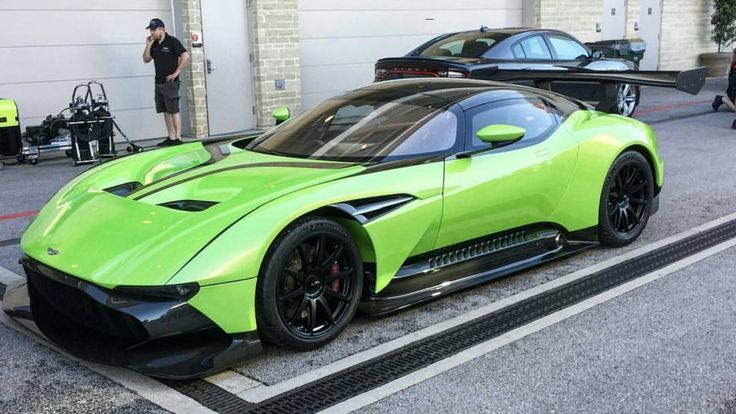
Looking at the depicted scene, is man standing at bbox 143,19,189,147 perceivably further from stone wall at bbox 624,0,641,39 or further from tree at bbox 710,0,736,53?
tree at bbox 710,0,736,53

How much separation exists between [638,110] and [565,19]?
4.21 m

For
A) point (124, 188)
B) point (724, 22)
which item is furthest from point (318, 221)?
point (724, 22)

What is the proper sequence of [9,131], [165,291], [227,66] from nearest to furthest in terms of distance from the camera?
[165,291]
[9,131]
[227,66]

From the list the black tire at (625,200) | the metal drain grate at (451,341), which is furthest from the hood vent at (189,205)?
the black tire at (625,200)

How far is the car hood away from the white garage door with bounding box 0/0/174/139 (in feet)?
21.7

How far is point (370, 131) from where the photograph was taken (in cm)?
453

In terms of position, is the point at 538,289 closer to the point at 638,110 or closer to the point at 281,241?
the point at 281,241

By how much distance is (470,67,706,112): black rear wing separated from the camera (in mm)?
5426

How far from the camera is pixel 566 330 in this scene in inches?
163

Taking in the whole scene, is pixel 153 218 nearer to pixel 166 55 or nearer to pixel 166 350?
pixel 166 350

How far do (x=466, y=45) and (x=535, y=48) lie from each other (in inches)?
46.9

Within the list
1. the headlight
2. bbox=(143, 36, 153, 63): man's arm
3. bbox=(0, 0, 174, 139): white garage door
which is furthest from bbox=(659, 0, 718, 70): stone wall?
the headlight

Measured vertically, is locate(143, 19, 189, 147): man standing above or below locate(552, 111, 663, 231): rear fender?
above

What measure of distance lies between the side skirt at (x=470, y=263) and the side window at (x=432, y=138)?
1.94ft
